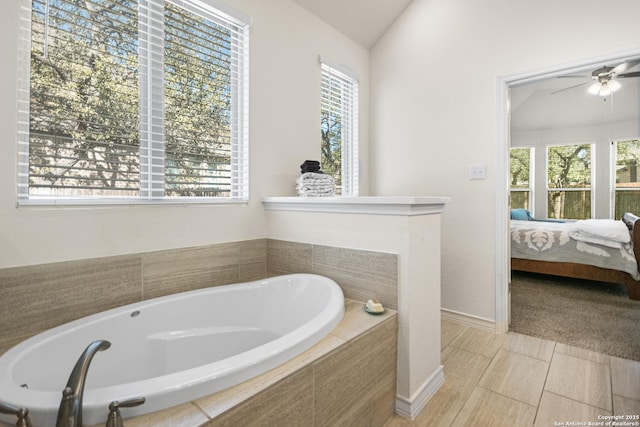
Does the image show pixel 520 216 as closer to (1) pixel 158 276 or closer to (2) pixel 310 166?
(2) pixel 310 166

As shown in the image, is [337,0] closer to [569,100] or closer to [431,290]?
[431,290]

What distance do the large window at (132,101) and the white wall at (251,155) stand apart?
56 millimetres

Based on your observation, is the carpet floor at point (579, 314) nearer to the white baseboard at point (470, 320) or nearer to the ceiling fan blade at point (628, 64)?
the white baseboard at point (470, 320)

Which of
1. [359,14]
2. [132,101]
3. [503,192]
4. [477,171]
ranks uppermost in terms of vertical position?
[359,14]

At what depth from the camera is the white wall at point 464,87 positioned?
2.08 meters

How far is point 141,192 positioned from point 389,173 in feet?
6.88

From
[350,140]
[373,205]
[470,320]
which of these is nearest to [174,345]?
[373,205]

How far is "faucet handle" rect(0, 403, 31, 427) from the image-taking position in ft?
2.19

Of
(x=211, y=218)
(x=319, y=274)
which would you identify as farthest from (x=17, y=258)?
(x=319, y=274)

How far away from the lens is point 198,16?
183 cm

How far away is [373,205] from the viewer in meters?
1.55

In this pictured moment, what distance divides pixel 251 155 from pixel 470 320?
2.10 m

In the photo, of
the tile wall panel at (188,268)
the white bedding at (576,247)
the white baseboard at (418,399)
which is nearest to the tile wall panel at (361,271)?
the white baseboard at (418,399)

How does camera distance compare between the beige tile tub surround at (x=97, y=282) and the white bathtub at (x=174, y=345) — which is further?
the beige tile tub surround at (x=97, y=282)
